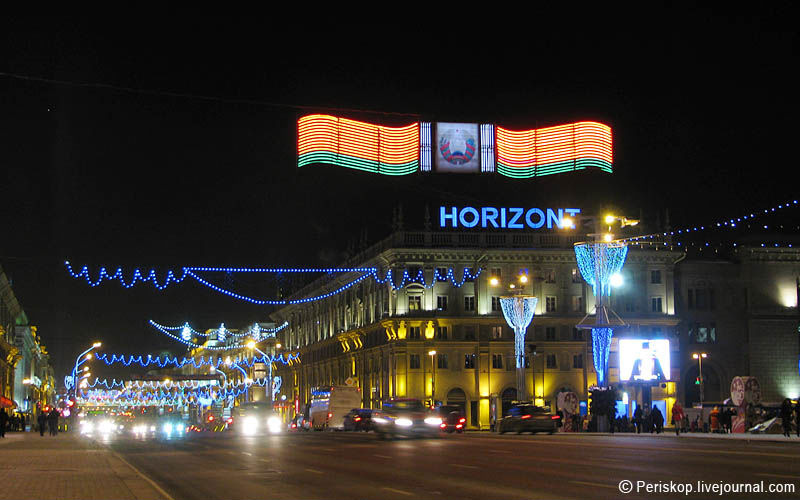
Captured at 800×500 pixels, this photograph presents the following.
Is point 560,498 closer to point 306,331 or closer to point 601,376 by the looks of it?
point 601,376

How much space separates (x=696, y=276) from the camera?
10606 cm

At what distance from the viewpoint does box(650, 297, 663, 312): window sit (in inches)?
4114

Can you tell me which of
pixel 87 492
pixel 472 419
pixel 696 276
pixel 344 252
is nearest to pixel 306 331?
pixel 344 252

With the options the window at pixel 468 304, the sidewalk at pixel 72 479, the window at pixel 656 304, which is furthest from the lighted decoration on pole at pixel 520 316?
the sidewalk at pixel 72 479

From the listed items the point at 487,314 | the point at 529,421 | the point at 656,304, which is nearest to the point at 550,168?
the point at 487,314

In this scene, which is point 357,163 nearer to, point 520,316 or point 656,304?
point 520,316

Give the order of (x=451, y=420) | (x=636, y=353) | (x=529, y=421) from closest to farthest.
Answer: (x=529, y=421) → (x=451, y=420) → (x=636, y=353)

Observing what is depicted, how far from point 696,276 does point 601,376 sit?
55284 mm

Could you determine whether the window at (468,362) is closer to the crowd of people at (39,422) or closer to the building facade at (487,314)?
the building facade at (487,314)

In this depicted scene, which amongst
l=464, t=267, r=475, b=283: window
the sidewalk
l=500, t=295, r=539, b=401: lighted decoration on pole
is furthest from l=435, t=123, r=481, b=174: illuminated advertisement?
the sidewalk

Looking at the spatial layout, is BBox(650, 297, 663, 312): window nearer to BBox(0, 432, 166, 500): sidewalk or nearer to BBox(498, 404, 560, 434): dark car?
BBox(498, 404, 560, 434): dark car

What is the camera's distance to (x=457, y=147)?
293 ft

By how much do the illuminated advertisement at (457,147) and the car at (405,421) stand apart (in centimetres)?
4370

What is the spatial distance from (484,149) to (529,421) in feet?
129
